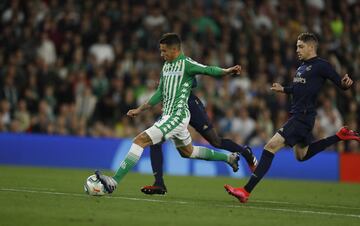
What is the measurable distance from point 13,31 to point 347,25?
9786mm

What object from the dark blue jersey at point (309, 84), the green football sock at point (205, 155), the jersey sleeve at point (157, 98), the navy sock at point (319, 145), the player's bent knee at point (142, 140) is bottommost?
the green football sock at point (205, 155)

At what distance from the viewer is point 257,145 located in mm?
20109

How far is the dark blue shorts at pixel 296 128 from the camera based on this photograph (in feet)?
36.8

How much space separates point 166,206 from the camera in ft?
33.2

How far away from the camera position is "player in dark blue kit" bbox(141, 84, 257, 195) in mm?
11867

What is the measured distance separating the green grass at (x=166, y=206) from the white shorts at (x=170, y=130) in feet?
2.69

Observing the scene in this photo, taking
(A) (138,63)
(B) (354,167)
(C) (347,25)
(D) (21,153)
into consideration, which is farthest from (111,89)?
(C) (347,25)

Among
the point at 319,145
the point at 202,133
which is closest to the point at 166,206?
the point at 202,133

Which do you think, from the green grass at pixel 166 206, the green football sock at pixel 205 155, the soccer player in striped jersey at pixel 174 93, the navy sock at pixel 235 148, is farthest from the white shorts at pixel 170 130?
the navy sock at pixel 235 148

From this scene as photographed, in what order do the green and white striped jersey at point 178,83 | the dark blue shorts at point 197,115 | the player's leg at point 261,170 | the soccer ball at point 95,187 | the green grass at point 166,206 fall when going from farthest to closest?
the dark blue shorts at point 197,115 → the green and white striped jersey at point 178,83 → the player's leg at point 261,170 → the soccer ball at point 95,187 → the green grass at point 166,206

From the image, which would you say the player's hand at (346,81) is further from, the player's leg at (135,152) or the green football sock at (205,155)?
the player's leg at (135,152)

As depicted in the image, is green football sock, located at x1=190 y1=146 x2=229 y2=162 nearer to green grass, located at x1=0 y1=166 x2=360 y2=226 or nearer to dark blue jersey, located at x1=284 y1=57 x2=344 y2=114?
green grass, located at x1=0 y1=166 x2=360 y2=226

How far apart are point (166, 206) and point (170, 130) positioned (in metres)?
1.38

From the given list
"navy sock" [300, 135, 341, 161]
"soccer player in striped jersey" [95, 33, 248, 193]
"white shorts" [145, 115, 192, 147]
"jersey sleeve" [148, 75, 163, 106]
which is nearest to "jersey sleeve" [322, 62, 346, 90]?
"navy sock" [300, 135, 341, 161]
